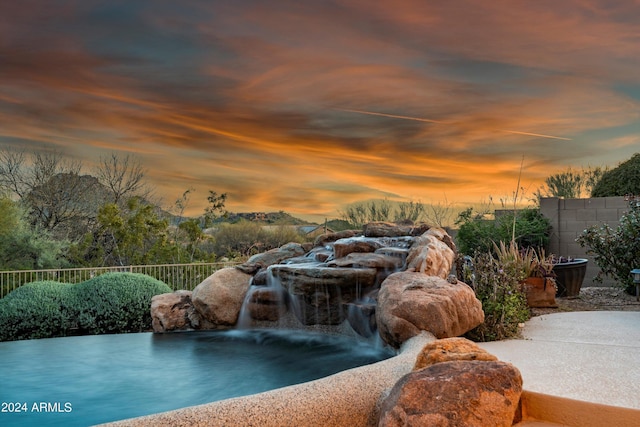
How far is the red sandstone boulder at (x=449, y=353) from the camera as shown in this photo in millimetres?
3785

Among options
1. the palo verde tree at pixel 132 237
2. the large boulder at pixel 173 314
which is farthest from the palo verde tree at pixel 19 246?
the large boulder at pixel 173 314

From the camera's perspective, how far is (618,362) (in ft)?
15.0

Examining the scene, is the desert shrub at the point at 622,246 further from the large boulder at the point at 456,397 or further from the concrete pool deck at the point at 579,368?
the large boulder at the point at 456,397

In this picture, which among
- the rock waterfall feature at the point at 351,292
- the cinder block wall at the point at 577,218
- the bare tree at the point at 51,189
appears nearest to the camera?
the rock waterfall feature at the point at 351,292

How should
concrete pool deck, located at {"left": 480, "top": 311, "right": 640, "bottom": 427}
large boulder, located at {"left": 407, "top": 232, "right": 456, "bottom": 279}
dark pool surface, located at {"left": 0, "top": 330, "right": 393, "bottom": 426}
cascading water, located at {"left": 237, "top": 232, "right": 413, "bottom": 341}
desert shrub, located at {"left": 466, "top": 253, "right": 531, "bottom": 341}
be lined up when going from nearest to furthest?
1. concrete pool deck, located at {"left": 480, "top": 311, "right": 640, "bottom": 427}
2. dark pool surface, located at {"left": 0, "top": 330, "right": 393, "bottom": 426}
3. desert shrub, located at {"left": 466, "top": 253, "right": 531, "bottom": 341}
4. large boulder, located at {"left": 407, "top": 232, "right": 456, "bottom": 279}
5. cascading water, located at {"left": 237, "top": 232, "right": 413, "bottom": 341}

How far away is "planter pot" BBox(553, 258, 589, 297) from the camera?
9533 millimetres

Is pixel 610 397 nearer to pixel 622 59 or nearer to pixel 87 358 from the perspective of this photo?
pixel 87 358

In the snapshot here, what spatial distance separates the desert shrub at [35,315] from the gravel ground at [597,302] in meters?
8.05

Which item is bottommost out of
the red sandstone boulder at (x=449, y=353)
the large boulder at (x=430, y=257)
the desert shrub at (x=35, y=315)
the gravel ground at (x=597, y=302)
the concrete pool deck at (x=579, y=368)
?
the desert shrub at (x=35, y=315)

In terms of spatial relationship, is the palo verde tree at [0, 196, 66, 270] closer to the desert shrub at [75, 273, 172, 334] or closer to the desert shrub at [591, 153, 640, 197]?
the desert shrub at [75, 273, 172, 334]

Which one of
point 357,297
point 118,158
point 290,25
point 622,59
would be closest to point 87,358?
point 357,297

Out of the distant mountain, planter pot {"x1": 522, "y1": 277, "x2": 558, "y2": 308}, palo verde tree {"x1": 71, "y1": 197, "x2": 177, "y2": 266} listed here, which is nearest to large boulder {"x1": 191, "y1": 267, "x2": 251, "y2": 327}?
planter pot {"x1": 522, "y1": 277, "x2": 558, "y2": 308}

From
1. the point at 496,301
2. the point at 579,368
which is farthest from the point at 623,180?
the point at 579,368

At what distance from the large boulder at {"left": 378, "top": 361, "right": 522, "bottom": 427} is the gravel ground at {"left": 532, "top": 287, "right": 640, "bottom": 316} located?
16.6 feet
